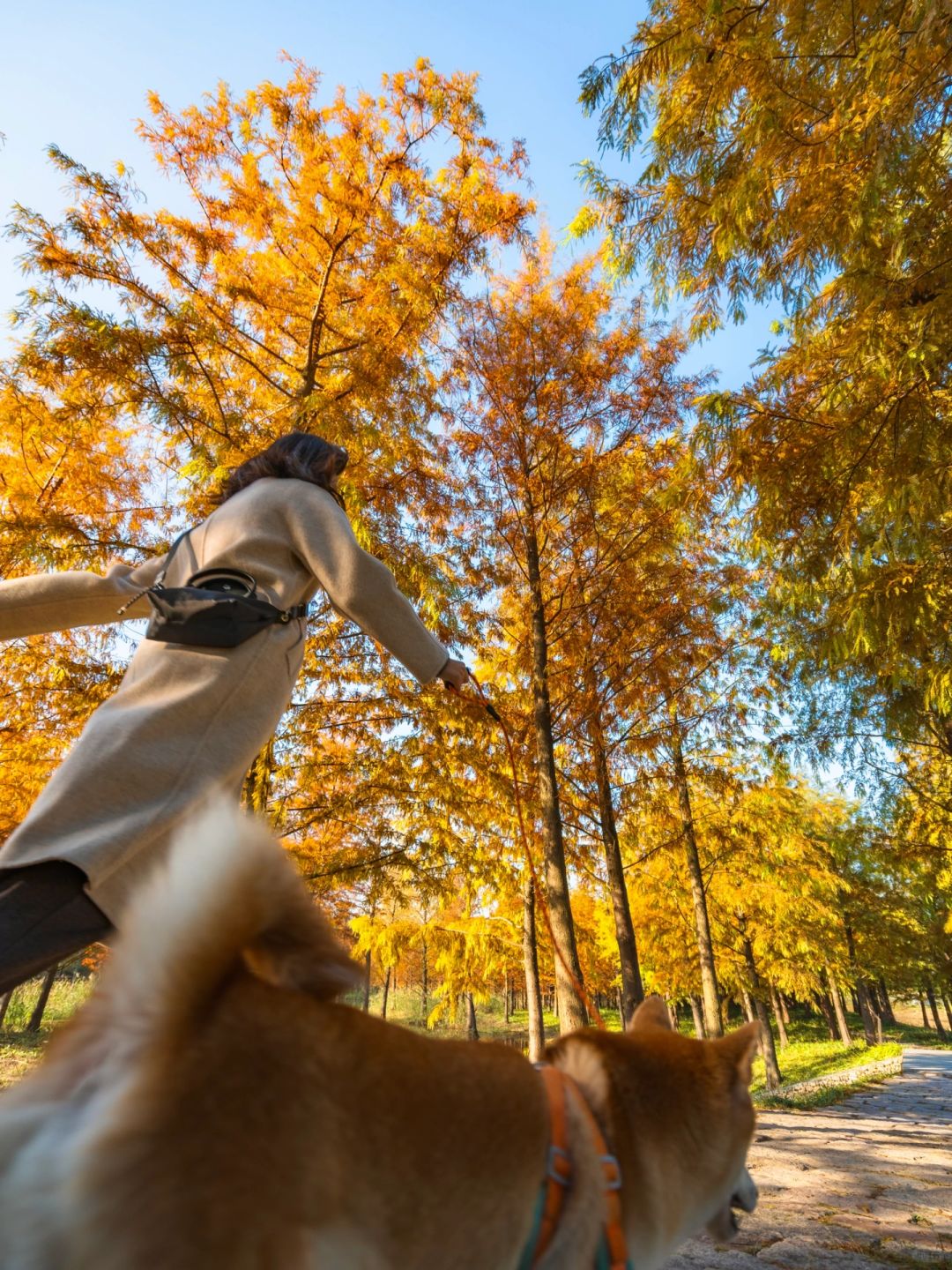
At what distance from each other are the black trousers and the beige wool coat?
32 mm

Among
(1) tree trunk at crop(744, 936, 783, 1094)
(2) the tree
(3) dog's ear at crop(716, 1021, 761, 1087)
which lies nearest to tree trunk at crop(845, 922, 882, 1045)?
(1) tree trunk at crop(744, 936, 783, 1094)

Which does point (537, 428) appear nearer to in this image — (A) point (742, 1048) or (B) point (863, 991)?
(A) point (742, 1048)

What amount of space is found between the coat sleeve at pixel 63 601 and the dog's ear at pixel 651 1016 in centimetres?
184

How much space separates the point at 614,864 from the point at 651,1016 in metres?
6.94

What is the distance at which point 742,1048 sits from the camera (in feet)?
5.32

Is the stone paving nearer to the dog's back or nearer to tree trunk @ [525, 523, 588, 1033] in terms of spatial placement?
tree trunk @ [525, 523, 588, 1033]

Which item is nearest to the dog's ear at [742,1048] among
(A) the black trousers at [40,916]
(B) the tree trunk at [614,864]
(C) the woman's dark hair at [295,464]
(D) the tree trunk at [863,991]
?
(A) the black trousers at [40,916]

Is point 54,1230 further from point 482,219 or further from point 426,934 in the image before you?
point 426,934

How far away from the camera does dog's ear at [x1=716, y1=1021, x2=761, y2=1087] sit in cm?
159

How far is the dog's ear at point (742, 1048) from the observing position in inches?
62.5

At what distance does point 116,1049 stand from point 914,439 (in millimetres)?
5265

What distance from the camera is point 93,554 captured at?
5.38 m

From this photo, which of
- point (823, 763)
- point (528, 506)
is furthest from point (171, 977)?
point (823, 763)

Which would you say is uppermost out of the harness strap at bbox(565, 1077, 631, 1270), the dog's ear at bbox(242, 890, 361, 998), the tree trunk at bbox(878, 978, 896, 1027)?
the dog's ear at bbox(242, 890, 361, 998)
